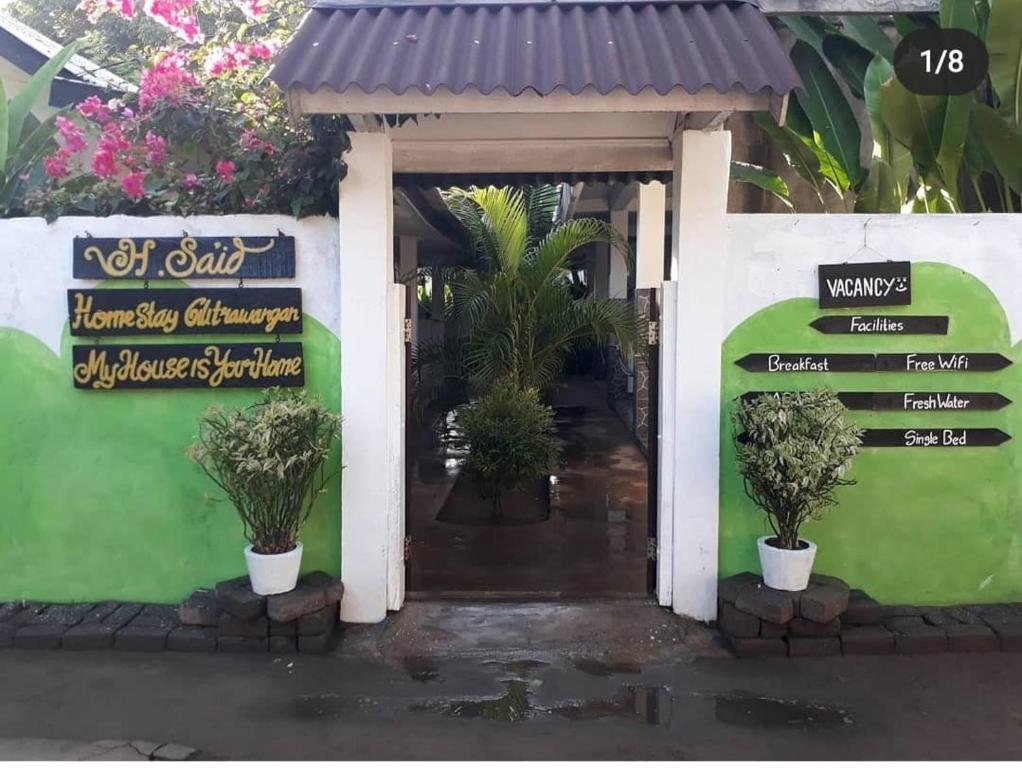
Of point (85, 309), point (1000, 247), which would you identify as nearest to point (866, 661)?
point (1000, 247)

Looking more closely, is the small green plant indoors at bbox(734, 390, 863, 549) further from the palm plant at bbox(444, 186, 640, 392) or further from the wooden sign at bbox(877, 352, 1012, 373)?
the palm plant at bbox(444, 186, 640, 392)

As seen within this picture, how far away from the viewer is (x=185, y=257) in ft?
16.4

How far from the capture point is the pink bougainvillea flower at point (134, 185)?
5.13 m

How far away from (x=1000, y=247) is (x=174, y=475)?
15.8 ft

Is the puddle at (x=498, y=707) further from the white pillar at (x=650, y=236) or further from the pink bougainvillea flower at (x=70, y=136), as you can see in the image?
the white pillar at (x=650, y=236)

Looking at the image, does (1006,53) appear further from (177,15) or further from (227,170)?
(177,15)

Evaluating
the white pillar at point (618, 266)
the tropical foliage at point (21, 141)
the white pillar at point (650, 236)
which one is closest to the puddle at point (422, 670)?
the tropical foliage at point (21, 141)

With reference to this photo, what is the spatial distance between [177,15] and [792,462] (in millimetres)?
4613

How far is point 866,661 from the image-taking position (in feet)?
15.2

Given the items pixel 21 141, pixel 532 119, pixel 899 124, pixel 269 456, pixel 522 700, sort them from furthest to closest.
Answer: pixel 21 141 → pixel 899 124 → pixel 532 119 → pixel 269 456 → pixel 522 700

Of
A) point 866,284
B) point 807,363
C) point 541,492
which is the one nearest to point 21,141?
point 541,492

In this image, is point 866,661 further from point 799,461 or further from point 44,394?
point 44,394

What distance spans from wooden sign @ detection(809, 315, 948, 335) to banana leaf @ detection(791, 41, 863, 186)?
2.19 meters

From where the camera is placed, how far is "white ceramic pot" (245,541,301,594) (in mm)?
4711
